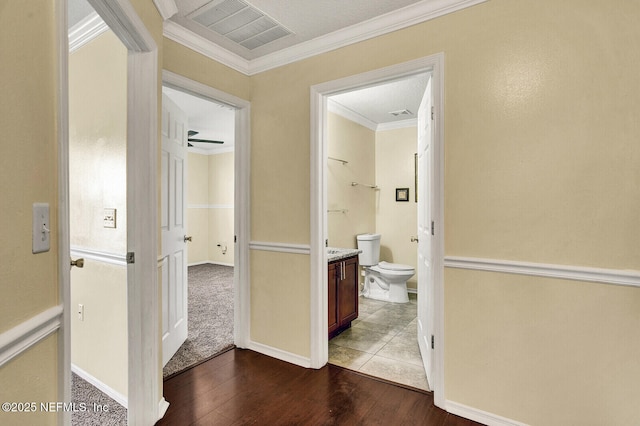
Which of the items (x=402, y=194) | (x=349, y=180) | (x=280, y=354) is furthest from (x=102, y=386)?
(x=402, y=194)

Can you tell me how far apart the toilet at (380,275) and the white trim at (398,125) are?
164cm

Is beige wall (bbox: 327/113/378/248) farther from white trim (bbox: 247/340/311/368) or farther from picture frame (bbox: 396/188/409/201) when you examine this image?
white trim (bbox: 247/340/311/368)

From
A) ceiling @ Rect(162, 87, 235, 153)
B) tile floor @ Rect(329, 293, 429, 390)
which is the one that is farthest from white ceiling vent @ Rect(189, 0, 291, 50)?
tile floor @ Rect(329, 293, 429, 390)

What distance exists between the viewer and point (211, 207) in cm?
723

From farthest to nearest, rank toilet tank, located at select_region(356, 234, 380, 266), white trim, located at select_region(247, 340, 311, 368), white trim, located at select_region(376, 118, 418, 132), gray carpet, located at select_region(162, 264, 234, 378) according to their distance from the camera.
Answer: white trim, located at select_region(376, 118, 418, 132) → toilet tank, located at select_region(356, 234, 380, 266) → gray carpet, located at select_region(162, 264, 234, 378) → white trim, located at select_region(247, 340, 311, 368)

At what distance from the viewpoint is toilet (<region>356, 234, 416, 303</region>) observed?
162 inches

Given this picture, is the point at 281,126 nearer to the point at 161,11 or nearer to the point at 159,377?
Answer: the point at 161,11

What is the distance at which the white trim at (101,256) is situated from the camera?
196 centimetres

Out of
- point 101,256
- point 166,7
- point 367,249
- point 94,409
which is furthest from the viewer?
point 367,249

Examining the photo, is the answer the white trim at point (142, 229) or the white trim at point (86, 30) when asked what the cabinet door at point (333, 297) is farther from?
the white trim at point (86, 30)

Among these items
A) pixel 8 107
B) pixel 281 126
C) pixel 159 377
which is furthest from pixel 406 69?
pixel 159 377

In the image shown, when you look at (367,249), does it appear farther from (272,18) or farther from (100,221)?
(100,221)

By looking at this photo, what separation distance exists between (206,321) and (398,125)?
3.64 meters

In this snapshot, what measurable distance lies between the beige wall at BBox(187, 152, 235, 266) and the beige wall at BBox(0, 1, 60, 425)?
235 inches
